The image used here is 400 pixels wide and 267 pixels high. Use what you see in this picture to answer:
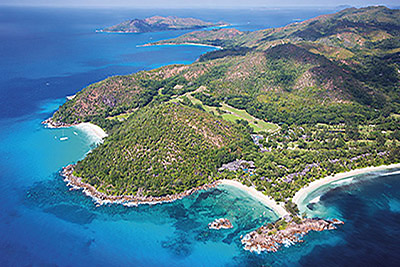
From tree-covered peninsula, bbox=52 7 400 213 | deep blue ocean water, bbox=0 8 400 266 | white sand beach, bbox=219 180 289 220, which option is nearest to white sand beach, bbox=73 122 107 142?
tree-covered peninsula, bbox=52 7 400 213

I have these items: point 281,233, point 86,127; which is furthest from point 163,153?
point 86,127

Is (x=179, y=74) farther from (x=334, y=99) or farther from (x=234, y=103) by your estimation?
(x=334, y=99)

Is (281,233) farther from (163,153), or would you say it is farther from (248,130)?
(248,130)

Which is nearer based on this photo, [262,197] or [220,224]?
[220,224]

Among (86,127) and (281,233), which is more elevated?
(86,127)

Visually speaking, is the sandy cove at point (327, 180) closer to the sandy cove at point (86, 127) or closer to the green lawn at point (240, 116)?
the green lawn at point (240, 116)
